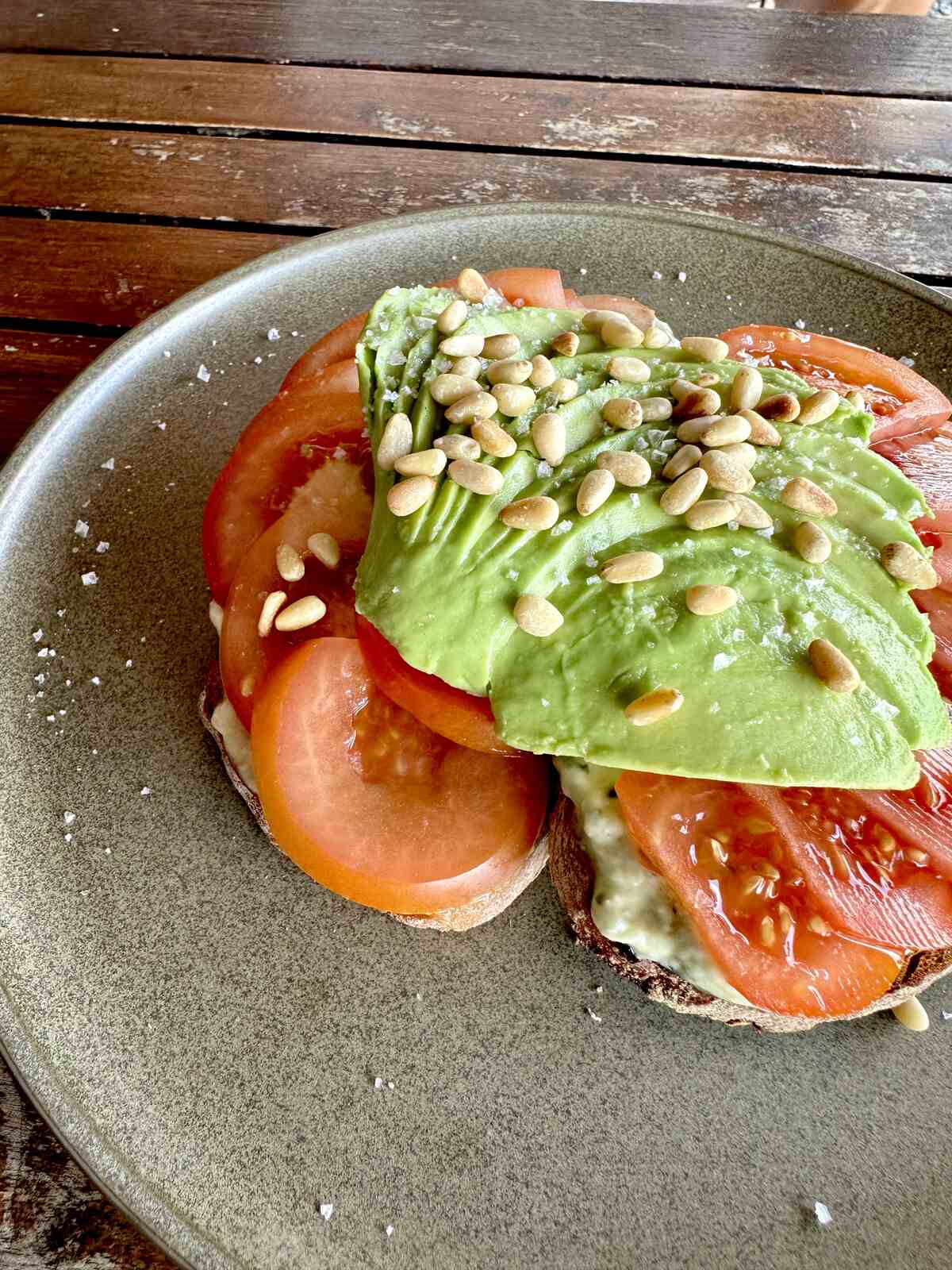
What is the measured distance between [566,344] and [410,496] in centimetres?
42

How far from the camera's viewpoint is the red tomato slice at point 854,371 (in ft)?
5.59

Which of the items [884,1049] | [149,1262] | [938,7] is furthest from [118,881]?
[938,7]

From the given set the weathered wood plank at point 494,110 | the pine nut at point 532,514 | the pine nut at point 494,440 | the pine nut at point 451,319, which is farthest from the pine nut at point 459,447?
the weathered wood plank at point 494,110

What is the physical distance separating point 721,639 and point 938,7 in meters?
4.94

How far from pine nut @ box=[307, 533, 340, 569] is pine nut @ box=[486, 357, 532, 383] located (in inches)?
14.6

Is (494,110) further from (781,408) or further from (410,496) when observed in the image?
(410,496)

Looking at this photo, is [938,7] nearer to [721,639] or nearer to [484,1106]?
[721,639]

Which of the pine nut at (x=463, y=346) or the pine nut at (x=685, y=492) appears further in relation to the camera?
the pine nut at (x=463, y=346)

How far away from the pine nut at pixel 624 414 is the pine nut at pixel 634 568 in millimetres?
263

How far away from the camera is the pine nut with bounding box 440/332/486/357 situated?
1.46m

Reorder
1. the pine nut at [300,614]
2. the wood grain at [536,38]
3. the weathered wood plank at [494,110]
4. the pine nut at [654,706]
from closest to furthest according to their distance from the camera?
the pine nut at [654,706], the pine nut at [300,614], the weathered wood plank at [494,110], the wood grain at [536,38]

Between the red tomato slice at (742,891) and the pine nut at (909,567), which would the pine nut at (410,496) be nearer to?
the red tomato slice at (742,891)

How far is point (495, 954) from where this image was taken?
1.68 metres

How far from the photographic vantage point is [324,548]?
1.54 meters
